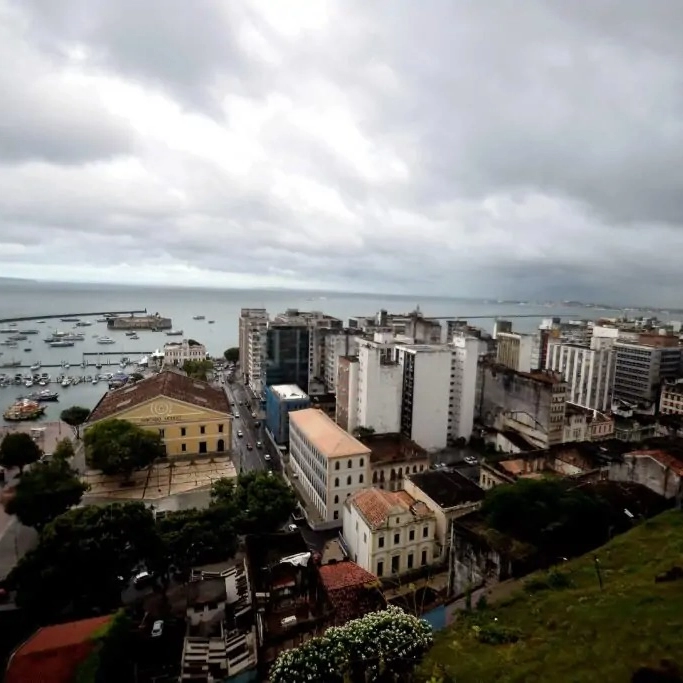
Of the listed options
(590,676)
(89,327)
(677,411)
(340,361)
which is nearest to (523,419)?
(340,361)

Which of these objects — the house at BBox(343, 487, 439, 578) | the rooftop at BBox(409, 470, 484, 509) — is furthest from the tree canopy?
the rooftop at BBox(409, 470, 484, 509)

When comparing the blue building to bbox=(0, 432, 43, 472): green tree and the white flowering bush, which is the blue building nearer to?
bbox=(0, 432, 43, 472): green tree

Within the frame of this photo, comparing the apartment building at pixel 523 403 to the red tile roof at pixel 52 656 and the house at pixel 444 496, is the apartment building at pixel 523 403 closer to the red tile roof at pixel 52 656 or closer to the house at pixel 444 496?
the house at pixel 444 496

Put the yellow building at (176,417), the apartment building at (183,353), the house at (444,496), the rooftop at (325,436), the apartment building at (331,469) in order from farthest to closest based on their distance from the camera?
the apartment building at (183,353)
the yellow building at (176,417)
the rooftop at (325,436)
the apartment building at (331,469)
the house at (444,496)

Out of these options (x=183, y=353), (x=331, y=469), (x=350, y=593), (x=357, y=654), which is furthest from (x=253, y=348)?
(x=357, y=654)

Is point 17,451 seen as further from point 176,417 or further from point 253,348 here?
point 253,348

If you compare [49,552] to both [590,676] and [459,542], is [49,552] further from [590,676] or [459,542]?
[590,676]

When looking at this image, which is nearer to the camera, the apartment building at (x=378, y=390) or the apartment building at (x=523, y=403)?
the apartment building at (x=378, y=390)

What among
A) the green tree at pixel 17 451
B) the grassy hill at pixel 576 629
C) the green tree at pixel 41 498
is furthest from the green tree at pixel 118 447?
the grassy hill at pixel 576 629
